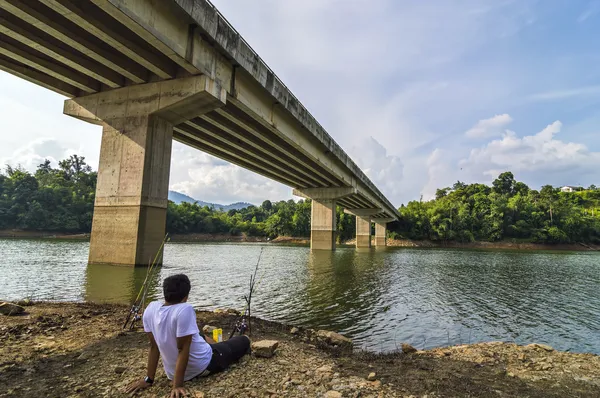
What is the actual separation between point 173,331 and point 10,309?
5651 mm

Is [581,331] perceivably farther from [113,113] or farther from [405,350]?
[113,113]

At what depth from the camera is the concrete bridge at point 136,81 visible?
10984mm

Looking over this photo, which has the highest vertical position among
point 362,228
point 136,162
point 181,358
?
point 136,162

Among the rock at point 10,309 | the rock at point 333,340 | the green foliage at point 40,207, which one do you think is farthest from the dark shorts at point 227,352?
the green foliage at point 40,207

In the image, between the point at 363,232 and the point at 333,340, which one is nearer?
the point at 333,340

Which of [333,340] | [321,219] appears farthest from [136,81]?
[321,219]

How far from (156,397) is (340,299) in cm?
845

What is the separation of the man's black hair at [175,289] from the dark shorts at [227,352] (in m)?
0.92

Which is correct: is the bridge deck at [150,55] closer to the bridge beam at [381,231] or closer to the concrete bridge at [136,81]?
the concrete bridge at [136,81]

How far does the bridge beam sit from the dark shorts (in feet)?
228

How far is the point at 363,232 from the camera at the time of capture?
61875 mm

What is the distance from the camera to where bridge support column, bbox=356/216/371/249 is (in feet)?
199

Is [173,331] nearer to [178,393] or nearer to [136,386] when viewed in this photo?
[178,393]

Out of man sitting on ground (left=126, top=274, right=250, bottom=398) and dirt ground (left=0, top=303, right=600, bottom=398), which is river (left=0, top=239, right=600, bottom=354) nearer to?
dirt ground (left=0, top=303, right=600, bottom=398)
